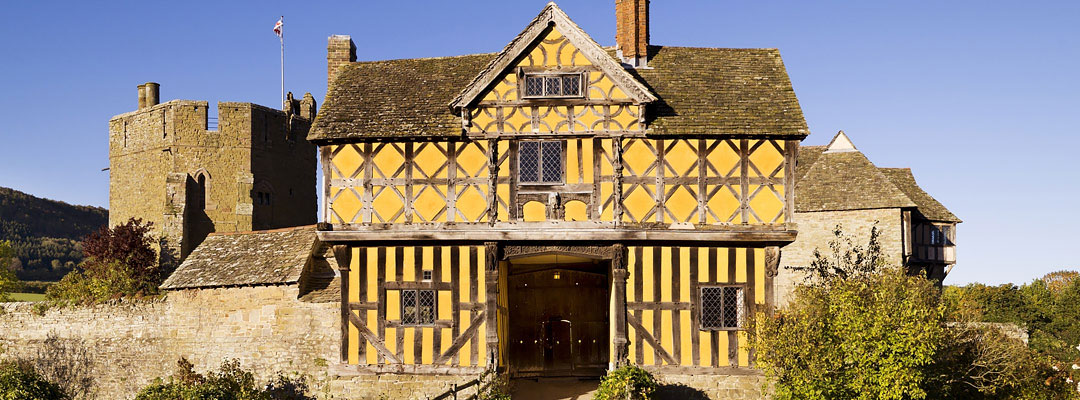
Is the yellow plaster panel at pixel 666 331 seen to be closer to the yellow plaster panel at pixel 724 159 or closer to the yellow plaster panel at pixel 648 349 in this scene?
the yellow plaster panel at pixel 648 349

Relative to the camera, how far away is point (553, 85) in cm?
1784

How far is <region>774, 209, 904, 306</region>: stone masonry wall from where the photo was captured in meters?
30.2

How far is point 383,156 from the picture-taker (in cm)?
1816

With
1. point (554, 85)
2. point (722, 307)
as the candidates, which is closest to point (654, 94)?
point (554, 85)

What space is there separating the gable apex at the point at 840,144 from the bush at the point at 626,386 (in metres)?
18.7

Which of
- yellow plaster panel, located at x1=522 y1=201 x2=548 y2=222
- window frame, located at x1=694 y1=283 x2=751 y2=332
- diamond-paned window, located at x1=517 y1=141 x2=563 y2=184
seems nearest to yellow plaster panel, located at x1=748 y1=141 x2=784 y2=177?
window frame, located at x1=694 y1=283 x2=751 y2=332

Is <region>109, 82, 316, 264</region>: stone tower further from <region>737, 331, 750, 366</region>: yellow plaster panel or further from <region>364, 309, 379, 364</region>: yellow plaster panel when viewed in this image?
<region>737, 331, 750, 366</region>: yellow plaster panel

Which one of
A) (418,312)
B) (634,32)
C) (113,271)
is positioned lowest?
(418,312)

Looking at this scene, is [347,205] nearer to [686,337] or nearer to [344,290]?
[344,290]

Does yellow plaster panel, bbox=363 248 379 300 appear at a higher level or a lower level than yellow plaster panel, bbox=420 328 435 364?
higher

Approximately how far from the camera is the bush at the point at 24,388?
19.7m

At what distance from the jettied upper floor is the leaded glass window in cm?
3

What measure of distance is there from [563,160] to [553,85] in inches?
61.5

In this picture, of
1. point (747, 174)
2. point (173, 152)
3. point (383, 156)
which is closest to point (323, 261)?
point (383, 156)
